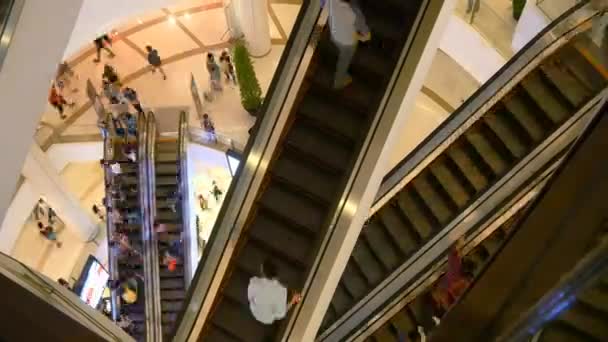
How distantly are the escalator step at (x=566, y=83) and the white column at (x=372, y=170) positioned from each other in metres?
2.33

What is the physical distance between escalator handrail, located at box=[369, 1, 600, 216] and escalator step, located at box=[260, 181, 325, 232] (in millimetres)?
1987

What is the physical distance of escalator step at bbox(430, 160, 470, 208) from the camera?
8766mm

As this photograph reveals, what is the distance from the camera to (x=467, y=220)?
8234 mm

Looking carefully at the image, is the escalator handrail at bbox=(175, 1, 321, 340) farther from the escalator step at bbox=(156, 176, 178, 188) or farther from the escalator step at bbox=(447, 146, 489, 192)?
the escalator step at bbox=(156, 176, 178, 188)

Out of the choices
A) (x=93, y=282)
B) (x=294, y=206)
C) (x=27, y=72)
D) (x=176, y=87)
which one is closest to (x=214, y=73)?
(x=176, y=87)

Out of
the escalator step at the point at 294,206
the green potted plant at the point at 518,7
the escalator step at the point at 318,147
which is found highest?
the green potted plant at the point at 518,7

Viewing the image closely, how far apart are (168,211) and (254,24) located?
4813 mm

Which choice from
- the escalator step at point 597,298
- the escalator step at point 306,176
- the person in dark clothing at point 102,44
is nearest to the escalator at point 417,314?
the escalator step at point 306,176

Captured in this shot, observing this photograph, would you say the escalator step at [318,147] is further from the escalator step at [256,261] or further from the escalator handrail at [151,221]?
the escalator handrail at [151,221]

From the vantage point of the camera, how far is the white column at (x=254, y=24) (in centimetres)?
Result: 1492

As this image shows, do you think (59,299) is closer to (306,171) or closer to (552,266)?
(306,171)

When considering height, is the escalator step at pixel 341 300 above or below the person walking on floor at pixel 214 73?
below

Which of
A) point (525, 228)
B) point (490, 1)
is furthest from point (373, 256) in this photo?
point (490, 1)

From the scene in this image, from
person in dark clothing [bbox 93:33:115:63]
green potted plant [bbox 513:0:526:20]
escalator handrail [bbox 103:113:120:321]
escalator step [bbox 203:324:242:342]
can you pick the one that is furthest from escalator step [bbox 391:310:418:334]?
person in dark clothing [bbox 93:33:115:63]
